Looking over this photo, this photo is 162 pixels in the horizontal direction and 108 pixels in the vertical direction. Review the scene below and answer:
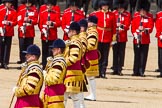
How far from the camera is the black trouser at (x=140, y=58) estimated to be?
2120cm

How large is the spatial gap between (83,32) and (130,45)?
1128cm

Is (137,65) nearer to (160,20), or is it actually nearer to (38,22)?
(160,20)

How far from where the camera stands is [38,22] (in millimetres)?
21391

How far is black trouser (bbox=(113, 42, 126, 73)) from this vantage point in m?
21.3

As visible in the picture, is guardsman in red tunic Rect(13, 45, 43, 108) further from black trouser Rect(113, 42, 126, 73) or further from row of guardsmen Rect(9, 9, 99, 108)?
black trouser Rect(113, 42, 126, 73)

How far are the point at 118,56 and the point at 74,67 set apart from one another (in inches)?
285

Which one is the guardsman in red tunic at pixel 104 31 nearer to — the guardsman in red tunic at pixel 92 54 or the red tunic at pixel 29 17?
the red tunic at pixel 29 17

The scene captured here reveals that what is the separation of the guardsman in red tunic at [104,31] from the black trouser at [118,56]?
70cm

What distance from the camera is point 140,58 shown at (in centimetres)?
2131

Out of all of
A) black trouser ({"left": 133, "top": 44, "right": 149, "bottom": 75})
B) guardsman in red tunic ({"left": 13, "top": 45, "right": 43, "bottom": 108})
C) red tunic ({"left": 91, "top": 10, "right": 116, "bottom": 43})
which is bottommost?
guardsman in red tunic ({"left": 13, "top": 45, "right": 43, "bottom": 108})

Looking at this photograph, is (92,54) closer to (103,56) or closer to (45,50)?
(103,56)

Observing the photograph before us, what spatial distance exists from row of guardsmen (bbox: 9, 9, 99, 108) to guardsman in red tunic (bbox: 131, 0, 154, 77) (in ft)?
18.3

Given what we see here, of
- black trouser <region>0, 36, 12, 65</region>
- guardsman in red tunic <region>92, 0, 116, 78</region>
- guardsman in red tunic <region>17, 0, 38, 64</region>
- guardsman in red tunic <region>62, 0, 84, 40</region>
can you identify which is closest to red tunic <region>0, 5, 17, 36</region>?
guardsman in red tunic <region>17, 0, 38, 64</region>

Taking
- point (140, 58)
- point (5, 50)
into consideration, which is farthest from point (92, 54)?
point (5, 50)
